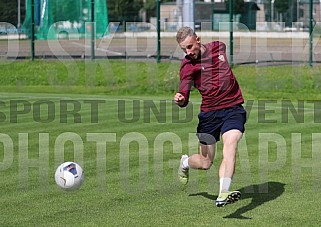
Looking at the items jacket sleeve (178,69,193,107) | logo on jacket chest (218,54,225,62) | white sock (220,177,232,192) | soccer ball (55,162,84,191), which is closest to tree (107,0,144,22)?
logo on jacket chest (218,54,225,62)

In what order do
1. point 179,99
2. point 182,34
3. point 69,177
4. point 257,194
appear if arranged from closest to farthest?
point 182,34 → point 179,99 → point 69,177 → point 257,194

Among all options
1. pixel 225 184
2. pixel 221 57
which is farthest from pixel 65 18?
pixel 225 184

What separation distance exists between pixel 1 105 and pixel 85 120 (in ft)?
11.2

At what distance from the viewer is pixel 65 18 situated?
1149 inches

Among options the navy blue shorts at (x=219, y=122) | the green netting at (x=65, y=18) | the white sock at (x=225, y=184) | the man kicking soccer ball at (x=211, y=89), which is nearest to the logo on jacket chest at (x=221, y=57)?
the man kicking soccer ball at (x=211, y=89)

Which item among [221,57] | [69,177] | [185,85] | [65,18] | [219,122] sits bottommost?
[69,177]

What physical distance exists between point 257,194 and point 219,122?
3.32 ft

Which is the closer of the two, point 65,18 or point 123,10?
point 65,18

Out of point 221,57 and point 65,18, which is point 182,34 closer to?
point 221,57

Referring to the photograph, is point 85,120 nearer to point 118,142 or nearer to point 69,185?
point 118,142

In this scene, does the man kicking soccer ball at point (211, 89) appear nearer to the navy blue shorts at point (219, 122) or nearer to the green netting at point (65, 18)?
the navy blue shorts at point (219, 122)

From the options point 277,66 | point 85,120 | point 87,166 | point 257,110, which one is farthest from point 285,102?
point 87,166

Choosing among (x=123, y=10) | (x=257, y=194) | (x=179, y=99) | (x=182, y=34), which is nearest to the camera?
(x=182, y=34)

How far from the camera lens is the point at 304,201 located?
30.8ft
